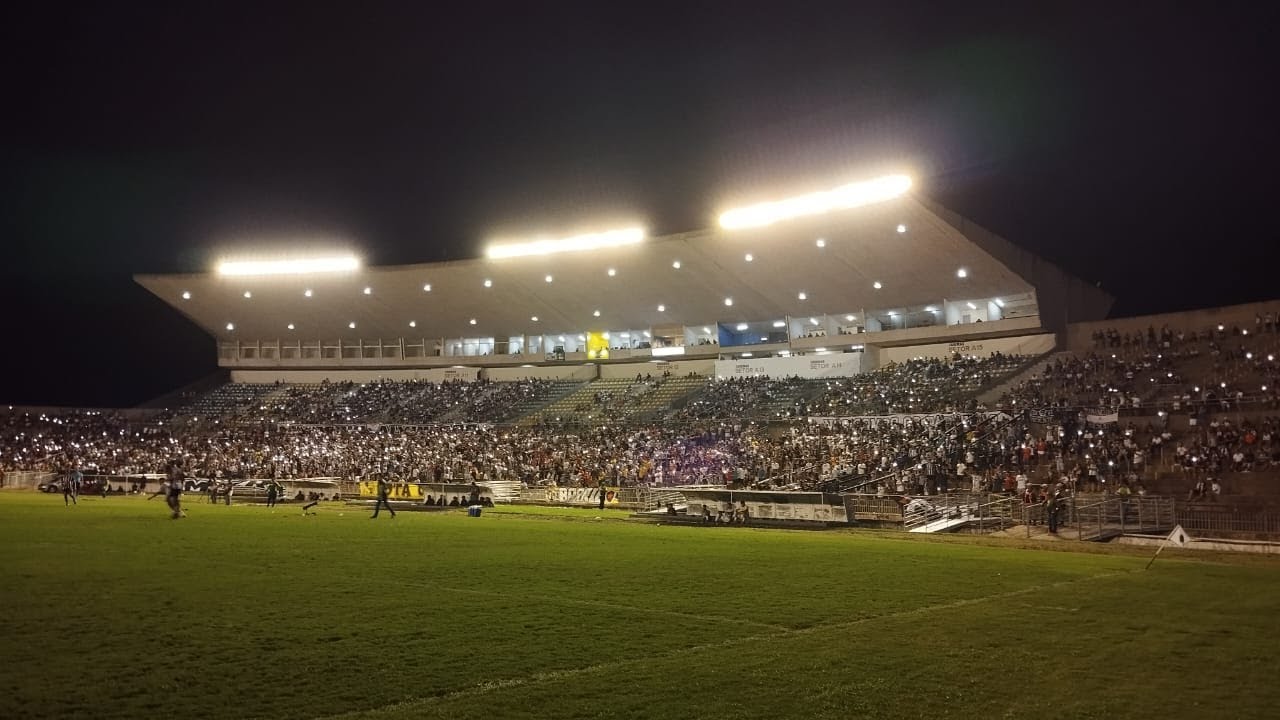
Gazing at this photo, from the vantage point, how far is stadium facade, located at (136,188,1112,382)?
41.7 meters

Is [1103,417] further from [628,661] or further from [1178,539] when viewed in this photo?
[628,661]

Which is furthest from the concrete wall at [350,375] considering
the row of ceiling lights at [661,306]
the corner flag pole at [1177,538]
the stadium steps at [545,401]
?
the corner flag pole at [1177,538]

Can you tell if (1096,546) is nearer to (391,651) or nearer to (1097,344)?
(391,651)

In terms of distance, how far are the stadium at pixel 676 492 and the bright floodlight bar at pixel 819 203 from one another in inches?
7.3

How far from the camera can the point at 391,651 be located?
8406mm

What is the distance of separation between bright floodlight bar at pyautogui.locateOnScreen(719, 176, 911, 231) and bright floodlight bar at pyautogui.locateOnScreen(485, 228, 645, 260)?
5.50 metres

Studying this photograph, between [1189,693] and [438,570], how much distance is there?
1051cm

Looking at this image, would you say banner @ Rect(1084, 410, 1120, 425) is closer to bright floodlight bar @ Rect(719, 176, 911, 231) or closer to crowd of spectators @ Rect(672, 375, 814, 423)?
bright floodlight bar @ Rect(719, 176, 911, 231)

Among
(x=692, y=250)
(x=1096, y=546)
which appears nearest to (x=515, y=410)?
(x=692, y=250)

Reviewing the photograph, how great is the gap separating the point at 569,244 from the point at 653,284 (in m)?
5.19

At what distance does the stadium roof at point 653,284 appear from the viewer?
40531 millimetres

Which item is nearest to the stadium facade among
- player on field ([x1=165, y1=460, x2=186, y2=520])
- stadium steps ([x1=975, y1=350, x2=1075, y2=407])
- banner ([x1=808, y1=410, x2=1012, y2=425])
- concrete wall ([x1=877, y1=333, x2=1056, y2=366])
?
concrete wall ([x1=877, y1=333, x2=1056, y2=366])

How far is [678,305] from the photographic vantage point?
52500mm

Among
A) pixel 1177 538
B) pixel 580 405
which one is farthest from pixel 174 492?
pixel 580 405
